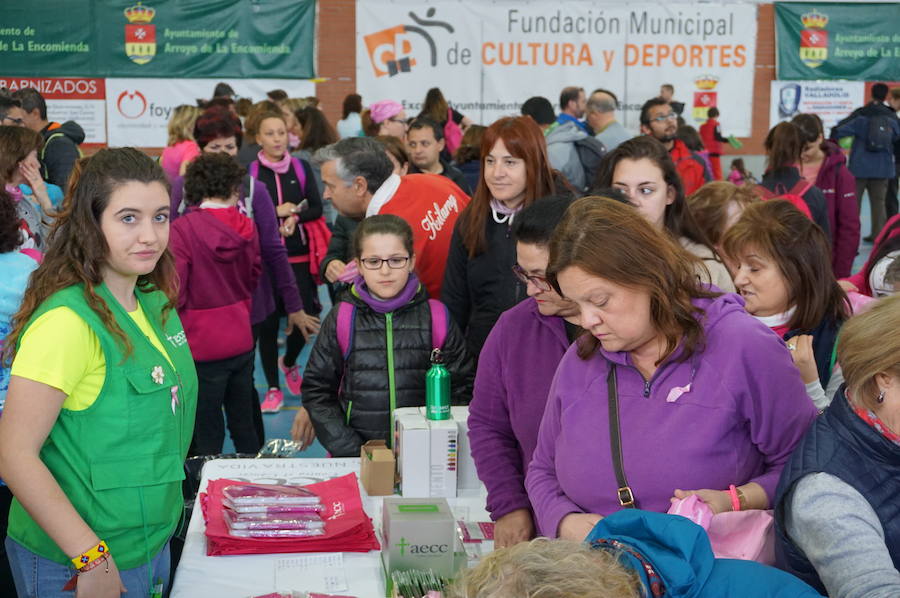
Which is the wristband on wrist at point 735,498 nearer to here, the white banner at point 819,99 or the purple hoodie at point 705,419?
the purple hoodie at point 705,419

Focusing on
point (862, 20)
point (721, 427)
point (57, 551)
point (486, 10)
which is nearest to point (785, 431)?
point (721, 427)

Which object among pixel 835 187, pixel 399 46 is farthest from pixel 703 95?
pixel 835 187

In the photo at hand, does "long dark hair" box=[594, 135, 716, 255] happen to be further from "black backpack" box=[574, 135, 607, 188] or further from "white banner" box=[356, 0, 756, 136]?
"white banner" box=[356, 0, 756, 136]

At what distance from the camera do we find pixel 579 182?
17.3 feet

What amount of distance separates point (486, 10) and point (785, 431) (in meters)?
11.5

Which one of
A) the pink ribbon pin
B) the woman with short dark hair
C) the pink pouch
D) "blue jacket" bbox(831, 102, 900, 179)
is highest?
"blue jacket" bbox(831, 102, 900, 179)

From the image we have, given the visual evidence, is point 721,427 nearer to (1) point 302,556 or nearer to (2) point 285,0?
(1) point 302,556

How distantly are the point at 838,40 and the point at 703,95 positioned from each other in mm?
2078

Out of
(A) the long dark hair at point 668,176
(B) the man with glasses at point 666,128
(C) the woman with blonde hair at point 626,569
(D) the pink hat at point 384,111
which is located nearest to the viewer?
(C) the woman with blonde hair at point 626,569

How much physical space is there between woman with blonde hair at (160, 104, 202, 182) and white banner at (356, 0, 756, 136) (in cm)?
706

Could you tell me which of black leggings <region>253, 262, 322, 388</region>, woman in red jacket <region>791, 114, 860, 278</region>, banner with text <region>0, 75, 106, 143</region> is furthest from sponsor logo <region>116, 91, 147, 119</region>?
woman in red jacket <region>791, 114, 860, 278</region>

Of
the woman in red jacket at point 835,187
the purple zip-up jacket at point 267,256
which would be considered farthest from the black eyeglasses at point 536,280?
the woman in red jacket at point 835,187

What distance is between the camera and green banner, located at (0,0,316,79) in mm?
11922

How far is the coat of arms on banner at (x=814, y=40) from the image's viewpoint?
13.2 metres
